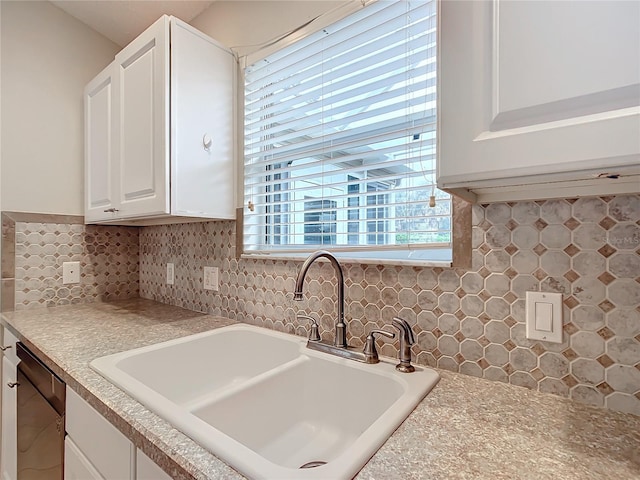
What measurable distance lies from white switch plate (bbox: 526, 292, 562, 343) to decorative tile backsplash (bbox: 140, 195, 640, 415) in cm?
2

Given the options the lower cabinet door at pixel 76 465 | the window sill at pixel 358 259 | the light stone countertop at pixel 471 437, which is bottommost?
the lower cabinet door at pixel 76 465

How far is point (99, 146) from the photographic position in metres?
1.77

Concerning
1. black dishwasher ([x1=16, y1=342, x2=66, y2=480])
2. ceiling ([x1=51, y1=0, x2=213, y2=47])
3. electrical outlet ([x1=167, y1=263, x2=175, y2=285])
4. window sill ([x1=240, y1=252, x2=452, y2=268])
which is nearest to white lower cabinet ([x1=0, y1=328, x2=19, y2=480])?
black dishwasher ([x1=16, y1=342, x2=66, y2=480])

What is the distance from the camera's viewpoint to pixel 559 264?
0.81m

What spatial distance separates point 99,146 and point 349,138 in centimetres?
136

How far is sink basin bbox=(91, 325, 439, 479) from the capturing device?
1.99 ft

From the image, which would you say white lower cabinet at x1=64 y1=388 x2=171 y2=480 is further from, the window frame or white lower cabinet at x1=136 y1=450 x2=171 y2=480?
the window frame

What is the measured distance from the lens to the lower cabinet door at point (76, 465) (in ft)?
2.78

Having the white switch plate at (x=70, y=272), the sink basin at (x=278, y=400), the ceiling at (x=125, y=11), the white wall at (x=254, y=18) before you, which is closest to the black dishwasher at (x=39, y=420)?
the sink basin at (x=278, y=400)

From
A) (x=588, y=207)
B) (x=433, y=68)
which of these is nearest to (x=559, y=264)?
(x=588, y=207)

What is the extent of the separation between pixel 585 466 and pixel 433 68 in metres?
1.01

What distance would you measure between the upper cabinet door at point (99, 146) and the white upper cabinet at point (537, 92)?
158 cm

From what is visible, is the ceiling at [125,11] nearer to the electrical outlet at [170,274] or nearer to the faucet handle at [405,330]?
the electrical outlet at [170,274]

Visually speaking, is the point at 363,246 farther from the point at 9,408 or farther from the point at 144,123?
the point at 9,408
